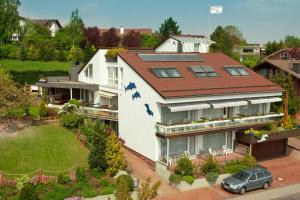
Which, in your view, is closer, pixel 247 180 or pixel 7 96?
pixel 247 180

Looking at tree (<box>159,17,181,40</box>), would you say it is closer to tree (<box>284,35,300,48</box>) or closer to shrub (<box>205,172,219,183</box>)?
tree (<box>284,35,300,48</box>)

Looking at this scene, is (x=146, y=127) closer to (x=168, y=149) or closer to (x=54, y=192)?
(x=168, y=149)

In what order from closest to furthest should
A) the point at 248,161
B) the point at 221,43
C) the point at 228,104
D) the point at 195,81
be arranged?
the point at 248,161 < the point at 228,104 < the point at 195,81 < the point at 221,43

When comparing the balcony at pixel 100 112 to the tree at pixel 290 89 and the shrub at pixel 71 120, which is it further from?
the tree at pixel 290 89

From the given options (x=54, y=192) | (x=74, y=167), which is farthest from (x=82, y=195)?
(x=74, y=167)

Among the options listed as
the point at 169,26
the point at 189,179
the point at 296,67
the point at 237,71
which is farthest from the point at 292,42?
the point at 189,179

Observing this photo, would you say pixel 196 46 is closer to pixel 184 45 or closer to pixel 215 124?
pixel 184 45

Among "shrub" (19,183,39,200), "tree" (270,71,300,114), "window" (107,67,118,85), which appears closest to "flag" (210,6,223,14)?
"tree" (270,71,300,114)

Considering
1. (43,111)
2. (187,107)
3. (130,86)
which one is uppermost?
(130,86)
